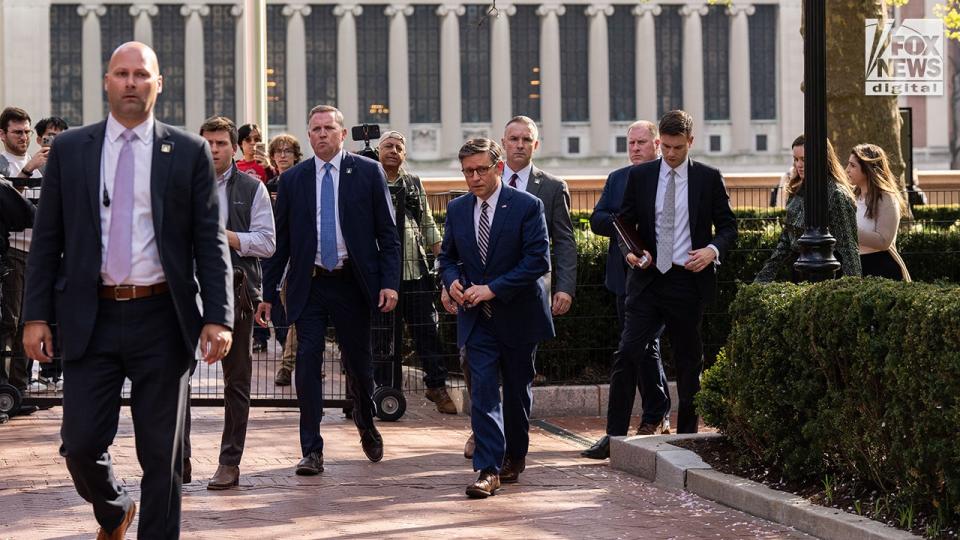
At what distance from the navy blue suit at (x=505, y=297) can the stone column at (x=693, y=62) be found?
68.4 metres

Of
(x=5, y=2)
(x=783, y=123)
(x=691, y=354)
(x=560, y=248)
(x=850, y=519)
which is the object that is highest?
(x=5, y=2)

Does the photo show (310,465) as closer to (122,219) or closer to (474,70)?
(122,219)

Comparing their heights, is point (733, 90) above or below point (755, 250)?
above

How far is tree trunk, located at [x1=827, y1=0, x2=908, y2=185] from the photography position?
1652 cm

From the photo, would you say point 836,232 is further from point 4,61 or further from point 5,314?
point 4,61

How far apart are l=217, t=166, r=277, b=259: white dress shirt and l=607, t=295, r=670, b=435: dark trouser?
2221 mm

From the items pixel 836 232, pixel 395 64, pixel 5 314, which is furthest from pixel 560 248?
pixel 395 64

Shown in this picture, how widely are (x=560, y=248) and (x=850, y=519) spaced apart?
11.1 ft

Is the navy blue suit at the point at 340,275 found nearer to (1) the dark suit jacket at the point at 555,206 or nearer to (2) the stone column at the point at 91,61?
(1) the dark suit jacket at the point at 555,206

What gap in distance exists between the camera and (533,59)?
253 ft

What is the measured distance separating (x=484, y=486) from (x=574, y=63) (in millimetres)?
Answer: 70395

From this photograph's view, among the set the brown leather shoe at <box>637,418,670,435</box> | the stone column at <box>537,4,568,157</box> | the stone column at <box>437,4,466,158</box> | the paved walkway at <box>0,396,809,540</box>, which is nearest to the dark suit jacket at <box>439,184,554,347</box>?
the paved walkway at <box>0,396,809,540</box>

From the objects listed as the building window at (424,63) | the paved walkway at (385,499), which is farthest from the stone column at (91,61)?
the paved walkway at (385,499)

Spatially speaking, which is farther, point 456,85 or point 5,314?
point 456,85
